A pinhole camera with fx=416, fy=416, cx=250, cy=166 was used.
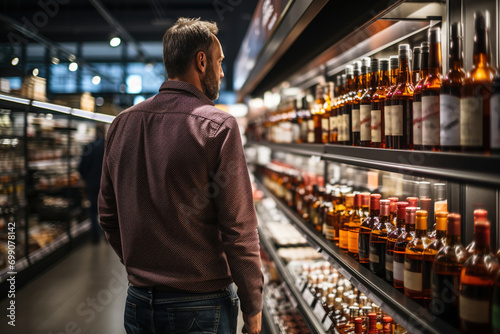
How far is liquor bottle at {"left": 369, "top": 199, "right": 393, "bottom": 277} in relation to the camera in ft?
5.41

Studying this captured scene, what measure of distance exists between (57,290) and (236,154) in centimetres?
417

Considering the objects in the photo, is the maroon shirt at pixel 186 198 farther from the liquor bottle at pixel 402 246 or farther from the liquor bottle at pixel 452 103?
the liquor bottle at pixel 452 103

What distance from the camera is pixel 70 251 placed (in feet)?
21.1

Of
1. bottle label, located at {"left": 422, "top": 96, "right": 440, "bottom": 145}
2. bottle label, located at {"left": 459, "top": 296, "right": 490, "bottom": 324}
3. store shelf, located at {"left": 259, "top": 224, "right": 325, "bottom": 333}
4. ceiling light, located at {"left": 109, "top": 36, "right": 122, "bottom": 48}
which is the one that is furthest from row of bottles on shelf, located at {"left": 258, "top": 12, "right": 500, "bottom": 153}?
ceiling light, located at {"left": 109, "top": 36, "right": 122, "bottom": 48}

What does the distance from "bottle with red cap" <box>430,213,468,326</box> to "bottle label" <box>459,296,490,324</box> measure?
9cm

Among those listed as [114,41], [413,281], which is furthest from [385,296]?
[114,41]

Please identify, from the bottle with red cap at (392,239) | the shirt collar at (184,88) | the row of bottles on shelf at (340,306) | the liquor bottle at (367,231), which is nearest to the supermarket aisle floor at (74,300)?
the row of bottles on shelf at (340,306)

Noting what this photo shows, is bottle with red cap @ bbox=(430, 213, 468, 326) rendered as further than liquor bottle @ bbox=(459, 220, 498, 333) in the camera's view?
Yes

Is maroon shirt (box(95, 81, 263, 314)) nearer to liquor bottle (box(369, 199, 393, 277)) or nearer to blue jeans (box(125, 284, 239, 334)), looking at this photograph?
blue jeans (box(125, 284, 239, 334))

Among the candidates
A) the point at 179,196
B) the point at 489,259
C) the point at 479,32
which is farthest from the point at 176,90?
the point at 489,259

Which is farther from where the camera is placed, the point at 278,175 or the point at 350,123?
the point at 278,175

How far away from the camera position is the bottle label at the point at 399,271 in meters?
1.44

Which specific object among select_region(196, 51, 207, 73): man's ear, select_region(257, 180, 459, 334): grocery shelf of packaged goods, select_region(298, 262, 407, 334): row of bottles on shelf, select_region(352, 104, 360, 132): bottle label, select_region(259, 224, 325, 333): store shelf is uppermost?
select_region(196, 51, 207, 73): man's ear

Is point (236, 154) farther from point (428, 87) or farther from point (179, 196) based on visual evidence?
point (428, 87)
